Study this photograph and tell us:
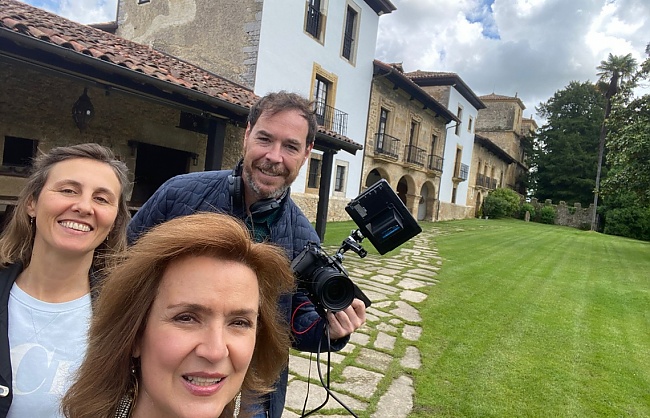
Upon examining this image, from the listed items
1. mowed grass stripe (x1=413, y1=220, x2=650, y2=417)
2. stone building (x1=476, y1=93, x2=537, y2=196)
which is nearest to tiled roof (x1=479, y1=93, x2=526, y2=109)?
stone building (x1=476, y1=93, x2=537, y2=196)

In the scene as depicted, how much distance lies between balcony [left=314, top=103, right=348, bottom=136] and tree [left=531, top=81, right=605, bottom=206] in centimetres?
2842

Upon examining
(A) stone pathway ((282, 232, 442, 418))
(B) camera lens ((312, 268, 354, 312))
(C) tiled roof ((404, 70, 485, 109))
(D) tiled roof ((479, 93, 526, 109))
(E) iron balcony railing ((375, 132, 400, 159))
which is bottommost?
(A) stone pathway ((282, 232, 442, 418))

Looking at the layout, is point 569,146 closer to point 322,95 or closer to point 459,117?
point 459,117

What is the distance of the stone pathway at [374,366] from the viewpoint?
269cm

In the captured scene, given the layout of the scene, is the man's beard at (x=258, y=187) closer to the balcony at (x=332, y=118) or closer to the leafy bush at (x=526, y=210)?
the balcony at (x=332, y=118)

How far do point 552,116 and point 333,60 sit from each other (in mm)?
32187

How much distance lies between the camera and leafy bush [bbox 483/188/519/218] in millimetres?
29297

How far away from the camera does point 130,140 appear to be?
713 centimetres

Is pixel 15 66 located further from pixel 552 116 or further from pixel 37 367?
pixel 552 116

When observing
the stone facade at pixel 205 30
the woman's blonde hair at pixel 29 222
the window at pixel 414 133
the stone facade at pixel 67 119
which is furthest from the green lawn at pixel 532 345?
the window at pixel 414 133

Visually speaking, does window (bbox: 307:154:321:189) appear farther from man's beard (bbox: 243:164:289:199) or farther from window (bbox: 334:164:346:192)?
man's beard (bbox: 243:164:289:199)

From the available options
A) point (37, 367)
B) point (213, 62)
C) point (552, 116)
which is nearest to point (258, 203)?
point (37, 367)

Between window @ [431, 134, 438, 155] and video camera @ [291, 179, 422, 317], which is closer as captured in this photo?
video camera @ [291, 179, 422, 317]

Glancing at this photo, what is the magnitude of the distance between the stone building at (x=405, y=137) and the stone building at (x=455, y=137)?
3.33 feet
